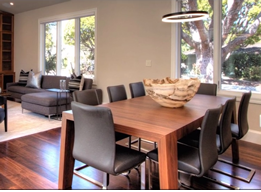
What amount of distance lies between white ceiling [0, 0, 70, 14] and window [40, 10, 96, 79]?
1.37ft

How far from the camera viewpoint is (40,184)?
7.34 feet

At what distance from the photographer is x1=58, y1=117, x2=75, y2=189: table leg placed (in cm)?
204

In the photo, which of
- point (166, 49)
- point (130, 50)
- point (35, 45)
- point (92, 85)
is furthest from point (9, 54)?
point (166, 49)

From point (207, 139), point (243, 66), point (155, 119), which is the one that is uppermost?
point (243, 66)

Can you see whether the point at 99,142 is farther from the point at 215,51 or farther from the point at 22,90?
the point at 22,90

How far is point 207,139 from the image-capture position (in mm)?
1657

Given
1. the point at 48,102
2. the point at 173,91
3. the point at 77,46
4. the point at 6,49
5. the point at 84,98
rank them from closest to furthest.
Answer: the point at 173,91 < the point at 84,98 < the point at 48,102 < the point at 77,46 < the point at 6,49

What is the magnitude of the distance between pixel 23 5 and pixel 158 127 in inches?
272

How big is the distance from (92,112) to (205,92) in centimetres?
228

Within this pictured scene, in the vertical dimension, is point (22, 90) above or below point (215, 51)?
below

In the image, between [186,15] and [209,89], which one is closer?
[186,15]

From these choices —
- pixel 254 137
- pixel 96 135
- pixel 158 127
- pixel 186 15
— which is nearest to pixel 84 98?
pixel 96 135

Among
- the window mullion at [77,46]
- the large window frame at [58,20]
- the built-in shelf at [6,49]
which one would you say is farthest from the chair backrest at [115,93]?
the built-in shelf at [6,49]

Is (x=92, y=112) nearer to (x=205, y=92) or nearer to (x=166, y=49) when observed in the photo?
(x=205, y=92)
